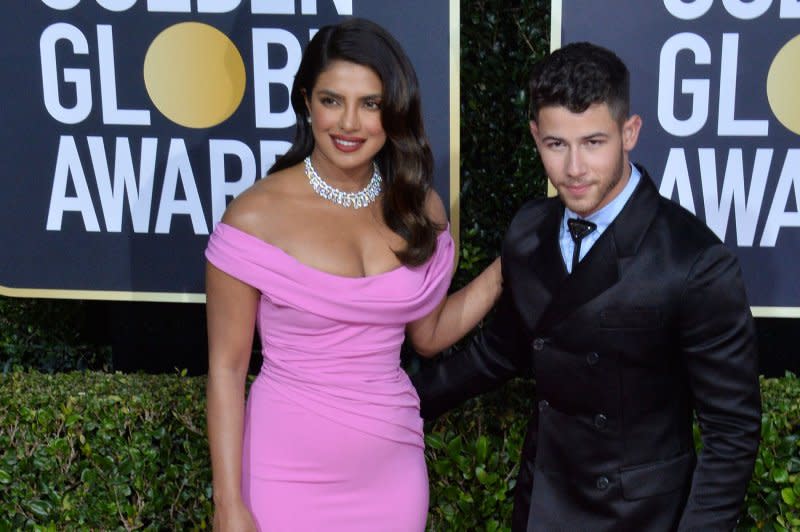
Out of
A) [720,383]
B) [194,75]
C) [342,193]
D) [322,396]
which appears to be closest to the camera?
[720,383]

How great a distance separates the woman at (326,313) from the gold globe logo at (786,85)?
4.36 feet

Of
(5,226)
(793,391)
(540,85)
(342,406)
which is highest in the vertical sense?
(540,85)

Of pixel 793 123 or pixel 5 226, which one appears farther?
pixel 5 226

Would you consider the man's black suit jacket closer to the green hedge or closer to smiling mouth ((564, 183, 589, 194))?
smiling mouth ((564, 183, 589, 194))

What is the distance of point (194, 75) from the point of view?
10.7 ft

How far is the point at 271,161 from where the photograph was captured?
10.8 feet

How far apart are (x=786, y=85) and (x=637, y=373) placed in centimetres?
144

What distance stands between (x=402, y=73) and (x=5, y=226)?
1.85 meters

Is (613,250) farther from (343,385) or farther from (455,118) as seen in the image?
(455,118)

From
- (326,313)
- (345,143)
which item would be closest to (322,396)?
(326,313)

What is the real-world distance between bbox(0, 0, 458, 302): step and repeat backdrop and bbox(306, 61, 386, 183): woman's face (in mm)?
833

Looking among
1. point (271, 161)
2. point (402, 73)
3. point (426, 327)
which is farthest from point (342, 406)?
point (271, 161)

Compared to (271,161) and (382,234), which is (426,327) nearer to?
(382,234)

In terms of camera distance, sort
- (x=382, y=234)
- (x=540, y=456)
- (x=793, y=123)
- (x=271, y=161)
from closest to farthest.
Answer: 1. (x=540, y=456)
2. (x=382, y=234)
3. (x=793, y=123)
4. (x=271, y=161)
